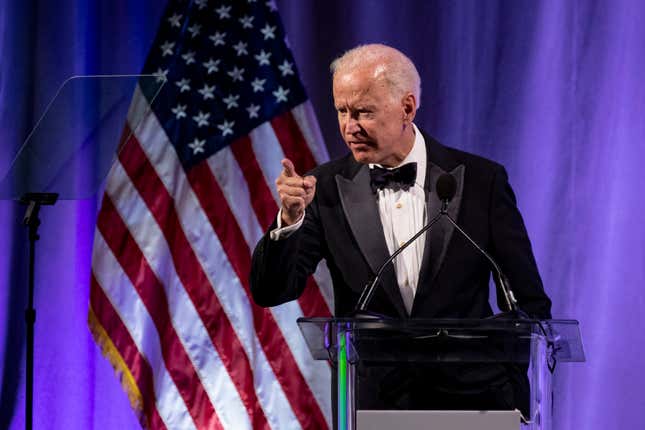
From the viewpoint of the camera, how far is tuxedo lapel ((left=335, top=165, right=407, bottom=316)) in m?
2.46

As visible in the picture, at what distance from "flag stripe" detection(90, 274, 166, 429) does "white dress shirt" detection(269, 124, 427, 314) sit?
1.59 meters

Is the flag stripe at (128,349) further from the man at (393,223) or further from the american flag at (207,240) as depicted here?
the man at (393,223)

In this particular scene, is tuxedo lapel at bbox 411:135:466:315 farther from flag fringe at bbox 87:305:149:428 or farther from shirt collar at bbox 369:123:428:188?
flag fringe at bbox 87:305:149:428

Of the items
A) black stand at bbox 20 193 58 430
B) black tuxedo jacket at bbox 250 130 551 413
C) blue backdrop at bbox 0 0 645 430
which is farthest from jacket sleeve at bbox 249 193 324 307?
blue backdrop at bbox 0 0 645 430

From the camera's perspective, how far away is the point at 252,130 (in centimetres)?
388

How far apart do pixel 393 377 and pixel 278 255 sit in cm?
52

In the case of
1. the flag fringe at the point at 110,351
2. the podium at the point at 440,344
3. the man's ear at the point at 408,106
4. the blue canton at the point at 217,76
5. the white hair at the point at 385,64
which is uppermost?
the blue canton at the point at 217,76

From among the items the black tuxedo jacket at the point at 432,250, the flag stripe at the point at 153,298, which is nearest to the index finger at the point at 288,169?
the black tuxedo jacket at the point at 432,250

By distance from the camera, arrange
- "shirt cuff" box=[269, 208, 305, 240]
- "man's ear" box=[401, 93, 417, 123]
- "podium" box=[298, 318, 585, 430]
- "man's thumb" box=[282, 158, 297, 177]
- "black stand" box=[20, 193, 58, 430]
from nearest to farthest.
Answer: "podium" box=[298, 318, 585, 430] < "man's thumb" box=[282, 158, 297, 177] < "shirt cuff" box=[269, 208, 305, 240] < "man's ear" box=[401, 93, 417, 123] < "black stand" box=[20, 193, 58, 430]

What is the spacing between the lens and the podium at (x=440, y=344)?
1.88 m

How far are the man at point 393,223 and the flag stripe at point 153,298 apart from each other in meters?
1.39

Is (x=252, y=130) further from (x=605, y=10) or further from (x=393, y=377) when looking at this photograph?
(x=393, y=377)

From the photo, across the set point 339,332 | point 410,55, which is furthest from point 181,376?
point 339,332

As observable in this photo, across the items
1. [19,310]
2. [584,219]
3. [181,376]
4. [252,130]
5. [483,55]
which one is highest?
[483,55]
